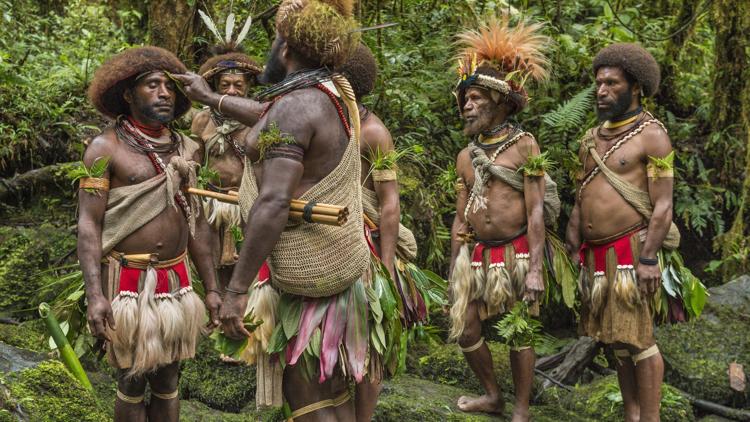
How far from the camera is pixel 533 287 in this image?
527 centimetres

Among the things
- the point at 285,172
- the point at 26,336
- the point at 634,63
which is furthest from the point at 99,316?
the point at 634,63

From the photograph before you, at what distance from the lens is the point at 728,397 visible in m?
6.75

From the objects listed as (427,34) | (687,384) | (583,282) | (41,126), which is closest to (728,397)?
(687,384)

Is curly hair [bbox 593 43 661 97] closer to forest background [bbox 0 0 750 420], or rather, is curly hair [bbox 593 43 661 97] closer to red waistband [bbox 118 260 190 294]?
forest background [bbox 0 0 750 420]

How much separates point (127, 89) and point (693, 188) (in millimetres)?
6588

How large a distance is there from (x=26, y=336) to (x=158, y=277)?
2160 mm

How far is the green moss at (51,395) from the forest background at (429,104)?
109 inches

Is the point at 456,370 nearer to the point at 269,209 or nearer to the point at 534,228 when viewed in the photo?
the point at 534,228

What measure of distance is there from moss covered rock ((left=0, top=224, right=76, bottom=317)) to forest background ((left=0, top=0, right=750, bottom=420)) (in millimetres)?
11

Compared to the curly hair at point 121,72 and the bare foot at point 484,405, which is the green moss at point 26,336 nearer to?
the curly hair at point 121,72

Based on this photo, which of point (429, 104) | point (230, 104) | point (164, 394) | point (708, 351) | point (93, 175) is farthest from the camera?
point (429, 104)

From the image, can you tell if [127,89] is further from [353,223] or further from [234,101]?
[353,223]

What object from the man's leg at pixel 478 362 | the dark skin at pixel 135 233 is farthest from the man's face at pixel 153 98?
the man's leg at pixel 478 362

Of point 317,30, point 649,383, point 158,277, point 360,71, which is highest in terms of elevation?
point 317,30
